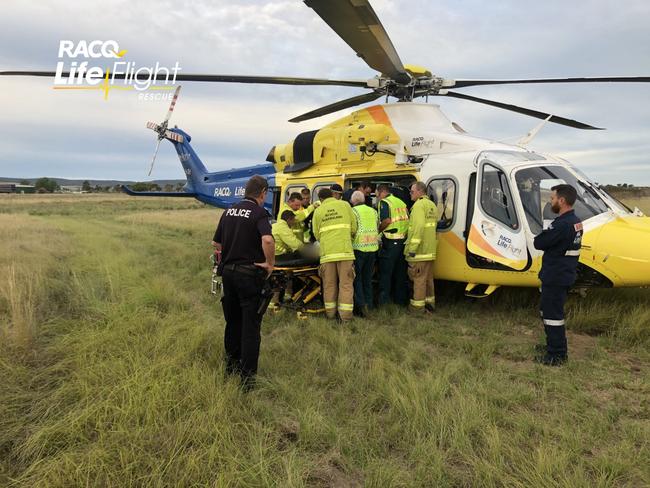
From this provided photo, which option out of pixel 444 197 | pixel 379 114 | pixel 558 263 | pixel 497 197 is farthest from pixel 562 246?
pixel 379 114

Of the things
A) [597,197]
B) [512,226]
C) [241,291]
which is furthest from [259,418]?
[597,197]

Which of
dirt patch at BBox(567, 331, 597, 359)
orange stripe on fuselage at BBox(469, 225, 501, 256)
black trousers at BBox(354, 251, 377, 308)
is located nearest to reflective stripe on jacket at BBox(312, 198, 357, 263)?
black trousers at BBox(354, 251, 377, 308)

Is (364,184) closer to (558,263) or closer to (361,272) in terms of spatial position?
(361,272)

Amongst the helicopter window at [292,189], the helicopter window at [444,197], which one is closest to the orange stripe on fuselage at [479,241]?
the helicopter window at [444,197]

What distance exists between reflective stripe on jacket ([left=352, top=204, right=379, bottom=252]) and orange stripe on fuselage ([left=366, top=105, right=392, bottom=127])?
6.11ft

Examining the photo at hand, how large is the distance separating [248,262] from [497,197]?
3.72 m

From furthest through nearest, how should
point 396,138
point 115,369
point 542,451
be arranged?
point 396,138 → point 115,369 → point 542,451

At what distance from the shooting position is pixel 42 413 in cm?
317

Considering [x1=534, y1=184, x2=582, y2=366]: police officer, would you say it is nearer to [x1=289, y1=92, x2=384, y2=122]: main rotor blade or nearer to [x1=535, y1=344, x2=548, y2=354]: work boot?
[x1=535, y1=344, x2=548, y2=354]: work boot

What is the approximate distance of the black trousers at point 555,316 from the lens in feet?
14.2

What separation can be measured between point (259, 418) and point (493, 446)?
162cm

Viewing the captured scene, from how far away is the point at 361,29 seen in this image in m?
4.50

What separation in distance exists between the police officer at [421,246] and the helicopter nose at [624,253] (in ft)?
6.49

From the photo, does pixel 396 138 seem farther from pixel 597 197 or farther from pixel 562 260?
pixel 562 260
